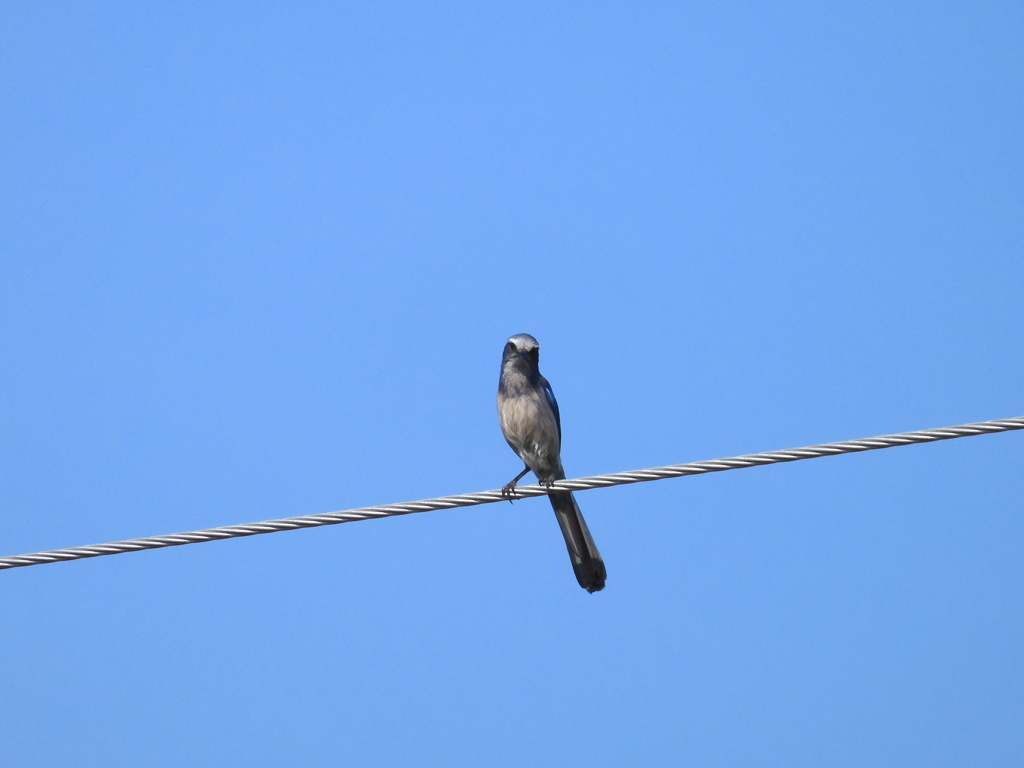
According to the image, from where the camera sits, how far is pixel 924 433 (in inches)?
219

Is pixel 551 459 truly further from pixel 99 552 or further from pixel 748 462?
pixel 99 552

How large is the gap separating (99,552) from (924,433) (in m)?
4.46

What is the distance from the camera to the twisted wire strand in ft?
18.4

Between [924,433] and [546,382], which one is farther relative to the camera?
[546,382]

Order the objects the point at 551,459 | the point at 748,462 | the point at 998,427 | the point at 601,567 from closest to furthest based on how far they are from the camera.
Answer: the point at 998,427
the point at 748,462
the point at 601,567
the point at 551,459

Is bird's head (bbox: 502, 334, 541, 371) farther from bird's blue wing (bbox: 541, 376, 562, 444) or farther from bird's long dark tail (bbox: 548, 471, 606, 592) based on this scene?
bird's long dark tail (bbox: 548, 471, 606, 592)

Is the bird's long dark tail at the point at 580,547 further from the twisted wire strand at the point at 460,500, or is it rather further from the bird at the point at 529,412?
the twisted wire strand at the point at 460,500

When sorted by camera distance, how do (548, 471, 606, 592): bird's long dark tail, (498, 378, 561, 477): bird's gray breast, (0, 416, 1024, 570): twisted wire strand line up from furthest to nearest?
(498, 378, 561, 477): bird's gray breast, (548, 471, 606, 592): bird's long dark tail, (0, 416, 1024, 570): twisted wire strand

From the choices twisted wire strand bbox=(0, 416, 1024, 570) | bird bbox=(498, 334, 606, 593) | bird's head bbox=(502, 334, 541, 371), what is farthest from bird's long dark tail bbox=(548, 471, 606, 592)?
twisted wire strand bbox=(0, 416, 1024, 570)

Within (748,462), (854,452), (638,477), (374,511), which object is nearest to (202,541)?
(374,511)

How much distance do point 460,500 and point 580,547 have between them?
2779 millimetres

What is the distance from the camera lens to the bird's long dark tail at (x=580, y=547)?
8.73m

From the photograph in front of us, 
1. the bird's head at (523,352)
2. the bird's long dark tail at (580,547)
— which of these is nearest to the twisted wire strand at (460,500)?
the bird's long dark tail at (580,547)

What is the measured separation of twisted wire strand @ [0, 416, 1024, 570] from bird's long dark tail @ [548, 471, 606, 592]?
243cm
